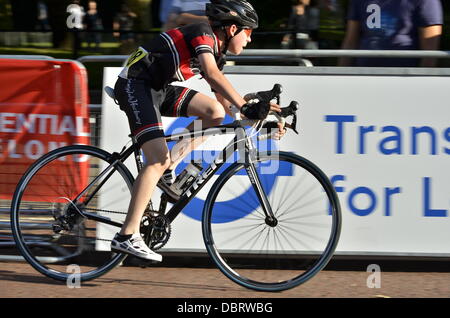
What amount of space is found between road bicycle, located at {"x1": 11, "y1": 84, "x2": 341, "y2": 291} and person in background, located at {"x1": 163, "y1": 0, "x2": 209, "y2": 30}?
1.57 metres

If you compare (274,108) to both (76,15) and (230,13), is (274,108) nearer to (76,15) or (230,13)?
(230,13)

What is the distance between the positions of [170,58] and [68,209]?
121 centimetres

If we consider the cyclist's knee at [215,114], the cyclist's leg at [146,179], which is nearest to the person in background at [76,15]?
the cyclist's knee at [215,114]

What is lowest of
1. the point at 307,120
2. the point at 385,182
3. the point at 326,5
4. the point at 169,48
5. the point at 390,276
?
the point at 390,276

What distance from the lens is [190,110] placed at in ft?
18.6

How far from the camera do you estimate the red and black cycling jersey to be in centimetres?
534

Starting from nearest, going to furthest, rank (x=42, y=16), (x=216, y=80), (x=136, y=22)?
(x=216, y=80), (x=136, y=22), (x=42, y=16)

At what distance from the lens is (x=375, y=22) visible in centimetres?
688

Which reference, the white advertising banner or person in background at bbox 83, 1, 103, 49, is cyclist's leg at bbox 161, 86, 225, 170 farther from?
person in background at bbox 83, 1, 103, 49

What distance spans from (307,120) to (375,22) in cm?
129

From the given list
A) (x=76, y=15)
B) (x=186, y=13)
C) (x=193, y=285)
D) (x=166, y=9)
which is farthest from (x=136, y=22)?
(x=193, y=285)
